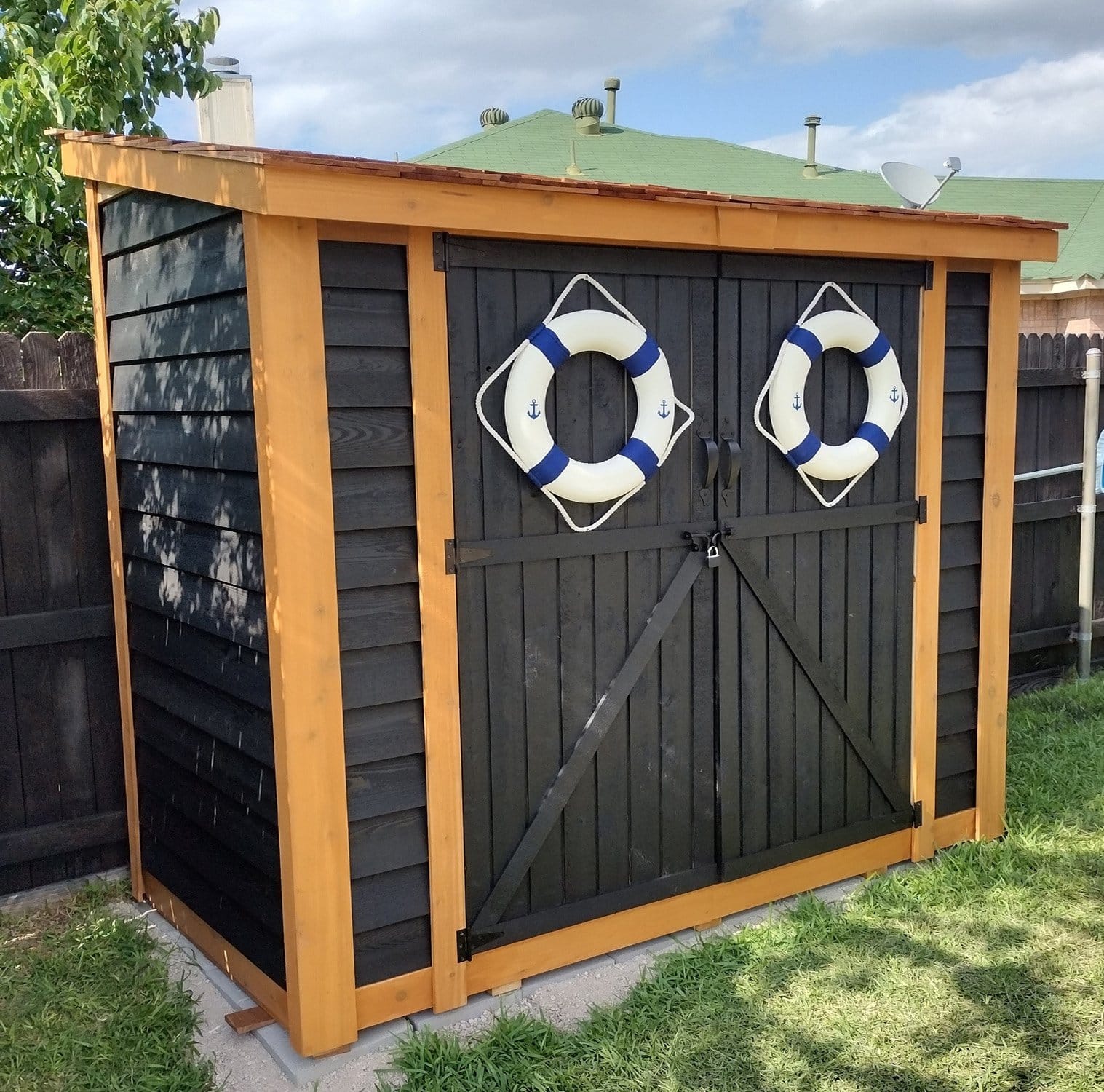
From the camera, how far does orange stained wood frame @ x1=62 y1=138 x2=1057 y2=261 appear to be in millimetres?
2482

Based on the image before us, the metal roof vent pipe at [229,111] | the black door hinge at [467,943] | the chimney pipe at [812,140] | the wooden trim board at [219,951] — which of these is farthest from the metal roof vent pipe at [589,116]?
the black door hinge at [467,943]

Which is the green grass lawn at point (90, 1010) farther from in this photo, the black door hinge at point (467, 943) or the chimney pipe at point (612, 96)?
the chimney pipe at point (612, 96)

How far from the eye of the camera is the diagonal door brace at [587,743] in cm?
300

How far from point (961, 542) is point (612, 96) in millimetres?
11541

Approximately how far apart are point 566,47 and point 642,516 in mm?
A: 81700

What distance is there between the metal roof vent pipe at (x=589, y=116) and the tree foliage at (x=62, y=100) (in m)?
7.26

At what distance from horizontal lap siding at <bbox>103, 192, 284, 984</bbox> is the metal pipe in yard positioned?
4346mm

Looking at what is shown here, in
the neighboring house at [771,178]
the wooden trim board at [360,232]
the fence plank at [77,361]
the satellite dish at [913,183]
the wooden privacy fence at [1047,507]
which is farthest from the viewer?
the neighboring house at [771,178]

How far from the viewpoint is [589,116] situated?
38.3ft

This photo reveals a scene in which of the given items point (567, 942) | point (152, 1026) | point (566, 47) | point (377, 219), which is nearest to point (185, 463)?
point (377, 219)

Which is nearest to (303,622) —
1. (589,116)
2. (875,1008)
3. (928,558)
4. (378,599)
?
(378,599)

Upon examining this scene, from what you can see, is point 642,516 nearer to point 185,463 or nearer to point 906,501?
point 906,501

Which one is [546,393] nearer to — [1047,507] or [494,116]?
[1047,507]

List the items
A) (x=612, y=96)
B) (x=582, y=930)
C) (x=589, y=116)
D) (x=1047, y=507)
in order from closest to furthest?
(x=582, y=930)
(x=1047, y=507)
(x=589, y=116)
(x=612, y=96)
